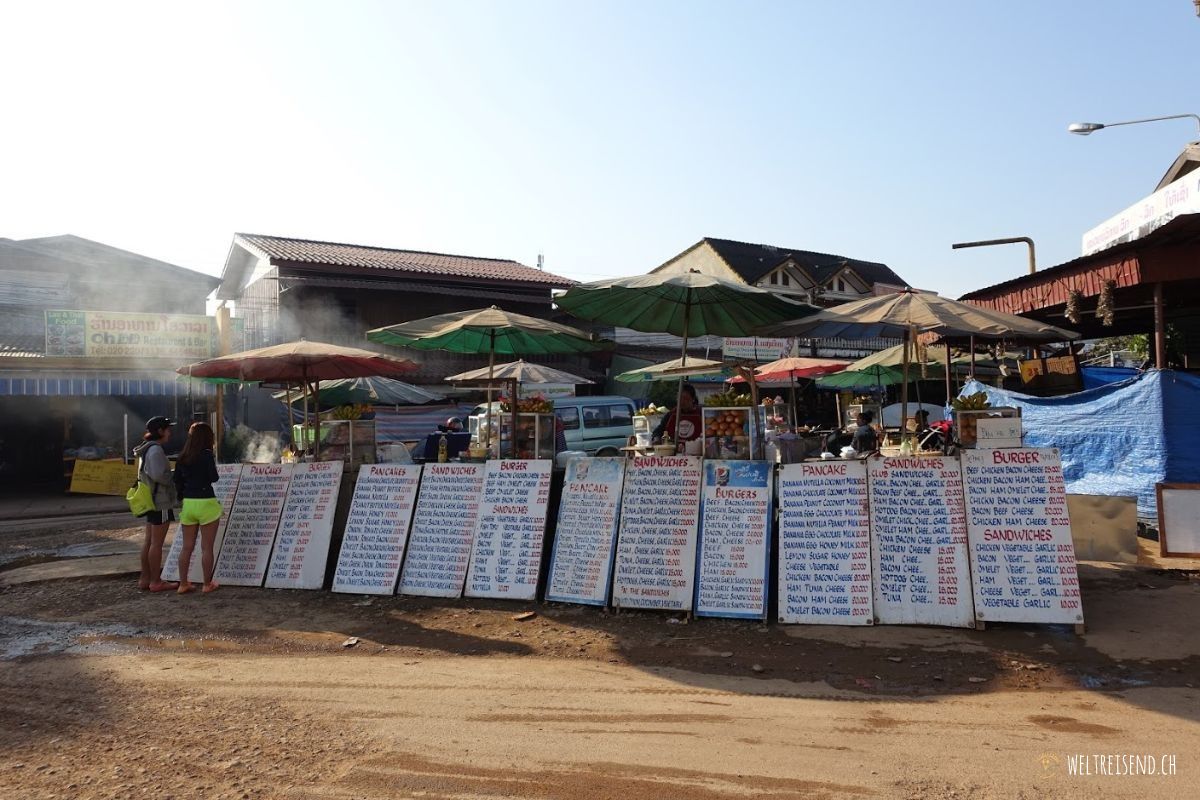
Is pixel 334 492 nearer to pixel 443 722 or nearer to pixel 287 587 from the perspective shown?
pixel 287 587

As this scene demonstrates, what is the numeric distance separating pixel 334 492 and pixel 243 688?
313 cm

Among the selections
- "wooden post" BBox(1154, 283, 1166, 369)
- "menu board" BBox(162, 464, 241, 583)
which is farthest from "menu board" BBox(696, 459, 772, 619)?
"wooden post" BBox(1154, 283, 1166, 369)

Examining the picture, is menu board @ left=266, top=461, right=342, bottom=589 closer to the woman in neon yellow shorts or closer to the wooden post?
the woman in neon yellow shorts

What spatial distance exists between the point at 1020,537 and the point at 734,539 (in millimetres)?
2227

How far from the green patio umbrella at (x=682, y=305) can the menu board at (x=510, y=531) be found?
150 cm

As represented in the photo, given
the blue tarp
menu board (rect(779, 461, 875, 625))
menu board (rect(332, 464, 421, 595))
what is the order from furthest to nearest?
the blue tarp, menu board (rect(332, 464, 421, 595)), menu board (rect(779, 461, 875, 625))

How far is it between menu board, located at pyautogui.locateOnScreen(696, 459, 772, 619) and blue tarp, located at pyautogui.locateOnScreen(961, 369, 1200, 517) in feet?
16.8

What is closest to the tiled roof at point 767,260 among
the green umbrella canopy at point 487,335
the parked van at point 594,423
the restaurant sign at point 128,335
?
the parked van at point 594,423

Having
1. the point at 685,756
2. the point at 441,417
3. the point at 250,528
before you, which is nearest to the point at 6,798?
the point at 685,756

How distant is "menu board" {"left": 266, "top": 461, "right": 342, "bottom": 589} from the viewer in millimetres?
8039

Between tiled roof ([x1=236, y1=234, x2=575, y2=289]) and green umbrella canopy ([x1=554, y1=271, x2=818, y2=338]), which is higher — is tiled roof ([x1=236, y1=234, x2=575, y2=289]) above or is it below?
above

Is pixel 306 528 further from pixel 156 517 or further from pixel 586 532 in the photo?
pixel 586 532

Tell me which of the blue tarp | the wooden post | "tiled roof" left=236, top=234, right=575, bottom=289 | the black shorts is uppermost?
"tiled roof" left=236, top=234, right=575, bottom=289

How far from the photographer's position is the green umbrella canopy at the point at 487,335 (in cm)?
805
